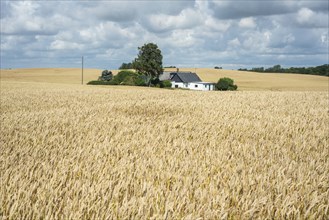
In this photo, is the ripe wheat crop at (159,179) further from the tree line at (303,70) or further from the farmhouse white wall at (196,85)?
the tree line at (303,70)

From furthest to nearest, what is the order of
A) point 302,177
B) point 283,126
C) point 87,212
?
point 283,126, point 302,177, point 87,212

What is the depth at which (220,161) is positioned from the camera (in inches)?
163

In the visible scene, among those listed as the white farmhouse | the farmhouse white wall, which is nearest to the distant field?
the farmhouse white wall

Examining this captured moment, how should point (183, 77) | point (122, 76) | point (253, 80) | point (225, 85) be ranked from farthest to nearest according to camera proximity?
1. point (253, 80)
2. point (183, 77)
3. point (225, 85)
4. point (122, 76)

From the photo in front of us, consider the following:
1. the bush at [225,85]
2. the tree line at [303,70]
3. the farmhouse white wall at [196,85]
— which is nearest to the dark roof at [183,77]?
the farmhouse white wall at [196,85]

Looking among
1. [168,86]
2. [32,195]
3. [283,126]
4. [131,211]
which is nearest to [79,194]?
[32,195]

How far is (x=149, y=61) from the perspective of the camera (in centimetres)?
7956

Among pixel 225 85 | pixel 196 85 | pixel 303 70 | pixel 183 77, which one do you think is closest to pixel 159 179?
pixel 225 85

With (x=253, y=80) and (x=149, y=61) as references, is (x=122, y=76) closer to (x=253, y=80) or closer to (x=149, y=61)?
(x=149, y=61)

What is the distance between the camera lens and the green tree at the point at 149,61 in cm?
7950

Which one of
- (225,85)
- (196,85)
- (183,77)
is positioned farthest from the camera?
(183,77)

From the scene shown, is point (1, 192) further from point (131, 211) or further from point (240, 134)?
point (240, 134)

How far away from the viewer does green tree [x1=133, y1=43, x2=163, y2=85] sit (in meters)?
79.5

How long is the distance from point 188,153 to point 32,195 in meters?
2.57
